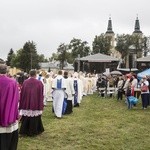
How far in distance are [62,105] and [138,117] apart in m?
3.30

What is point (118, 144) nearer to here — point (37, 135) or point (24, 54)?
point (37, 135)

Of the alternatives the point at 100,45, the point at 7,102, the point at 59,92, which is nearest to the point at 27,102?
the point at 7,102

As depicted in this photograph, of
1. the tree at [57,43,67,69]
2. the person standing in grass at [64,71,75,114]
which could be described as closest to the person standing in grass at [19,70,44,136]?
the person standing in grass at [64,71,75,114]

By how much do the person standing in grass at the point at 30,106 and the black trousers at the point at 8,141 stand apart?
11.1 feet

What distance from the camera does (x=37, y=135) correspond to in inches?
479

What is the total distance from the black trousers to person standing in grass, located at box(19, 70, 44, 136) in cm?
337

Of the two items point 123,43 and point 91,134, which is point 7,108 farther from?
point 123,43

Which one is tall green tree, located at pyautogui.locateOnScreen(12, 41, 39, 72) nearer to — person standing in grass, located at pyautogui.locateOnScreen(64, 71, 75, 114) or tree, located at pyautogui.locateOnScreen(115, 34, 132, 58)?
tree, located at pyautogui.locateOnScreen(115, 34, 132, 58)

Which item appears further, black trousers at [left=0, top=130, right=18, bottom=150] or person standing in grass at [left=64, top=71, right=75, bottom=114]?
person standing in grass at [left=64, top=71, right=75, bottom=114]

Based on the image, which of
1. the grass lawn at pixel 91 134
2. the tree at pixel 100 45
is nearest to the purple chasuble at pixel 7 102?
the grass lawn at pixel 91 134

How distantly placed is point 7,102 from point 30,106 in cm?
379

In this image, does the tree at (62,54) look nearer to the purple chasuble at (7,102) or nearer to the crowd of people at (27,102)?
the crowd of people at (27,102)

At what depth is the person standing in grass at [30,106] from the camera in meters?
12.0

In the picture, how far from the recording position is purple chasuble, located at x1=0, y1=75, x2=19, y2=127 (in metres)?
8.15
